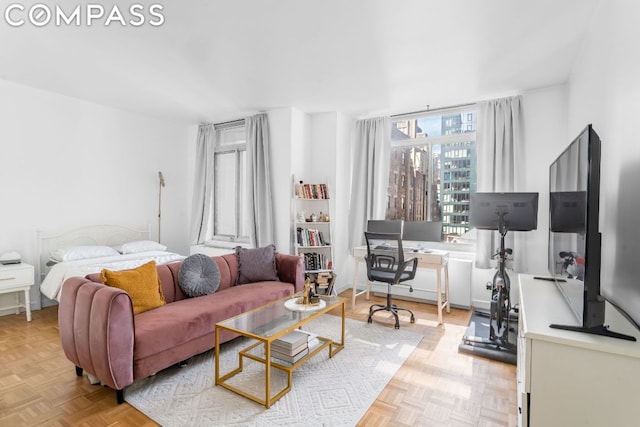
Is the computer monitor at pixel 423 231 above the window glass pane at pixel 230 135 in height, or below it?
below

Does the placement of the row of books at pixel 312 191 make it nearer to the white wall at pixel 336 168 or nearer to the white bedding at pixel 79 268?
the white wall at pixel 336 168

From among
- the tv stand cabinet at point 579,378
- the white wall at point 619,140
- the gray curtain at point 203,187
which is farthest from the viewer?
the gray curtain at point 203,187

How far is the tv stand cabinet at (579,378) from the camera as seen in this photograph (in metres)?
1.14

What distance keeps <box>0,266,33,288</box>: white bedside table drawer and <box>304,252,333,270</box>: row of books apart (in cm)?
307

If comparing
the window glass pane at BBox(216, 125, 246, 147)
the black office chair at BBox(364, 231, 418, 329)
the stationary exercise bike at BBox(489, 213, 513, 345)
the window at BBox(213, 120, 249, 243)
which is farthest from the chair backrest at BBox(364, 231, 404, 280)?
the window glass pane at BBox(216, 125, 246, 147)

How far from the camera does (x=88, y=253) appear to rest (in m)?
3.89

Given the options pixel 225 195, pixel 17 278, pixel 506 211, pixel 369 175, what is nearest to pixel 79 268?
pixel 17 278

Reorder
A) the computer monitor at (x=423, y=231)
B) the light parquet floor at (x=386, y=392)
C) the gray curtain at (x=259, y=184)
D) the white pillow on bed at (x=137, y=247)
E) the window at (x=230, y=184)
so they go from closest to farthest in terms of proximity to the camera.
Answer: the light parquet floor at (x=386, y=392) → the computer monitor at (x=423, y=231) → the white pillow on bed at (x=137, y=247) → the gray curtain at (x=259, y=184) → the window at (x=230, y=184)

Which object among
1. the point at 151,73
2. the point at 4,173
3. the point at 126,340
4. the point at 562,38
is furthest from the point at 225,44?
the point at 4,173

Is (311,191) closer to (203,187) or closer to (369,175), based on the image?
(369,175)

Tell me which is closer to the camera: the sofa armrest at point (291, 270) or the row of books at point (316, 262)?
the sofa armrest at point (291, 270)

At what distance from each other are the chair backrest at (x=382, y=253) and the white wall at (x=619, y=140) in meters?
1.78

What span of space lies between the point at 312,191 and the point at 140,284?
260cm

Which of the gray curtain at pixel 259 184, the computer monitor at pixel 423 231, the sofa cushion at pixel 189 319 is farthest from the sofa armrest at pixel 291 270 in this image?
the computer monitor at pixel 423 231
